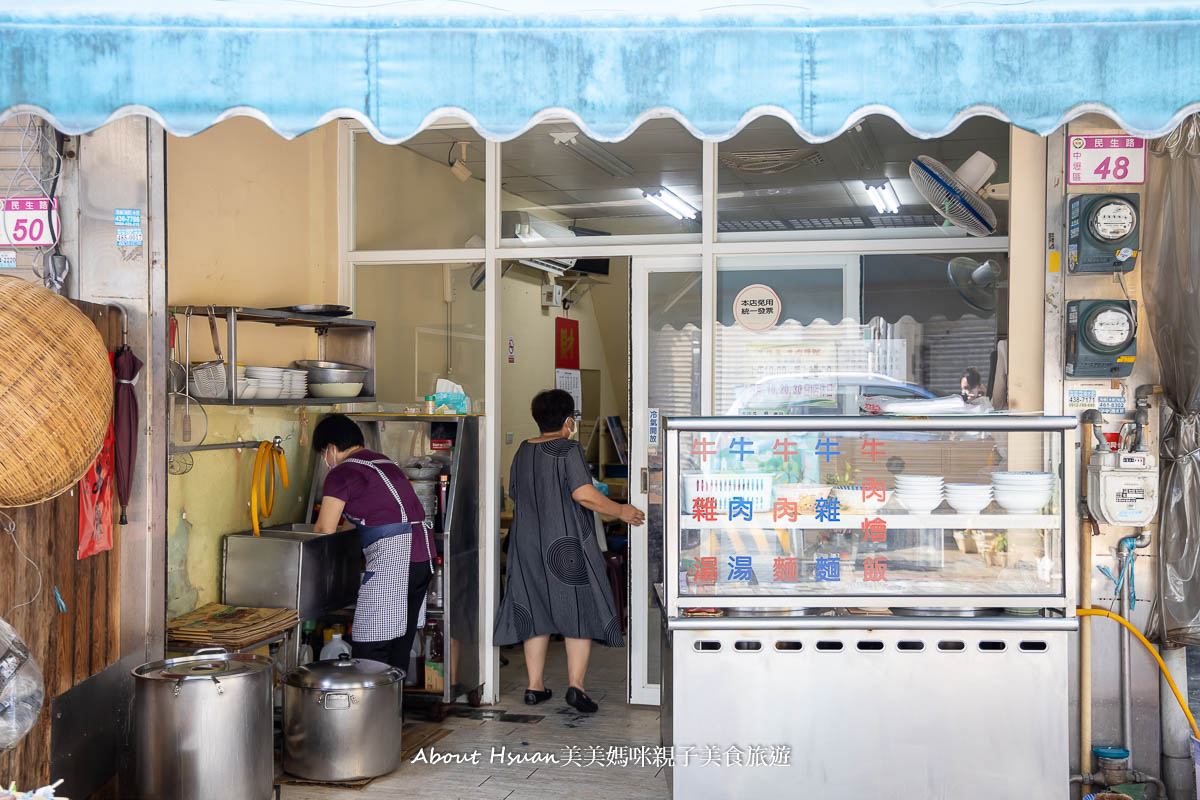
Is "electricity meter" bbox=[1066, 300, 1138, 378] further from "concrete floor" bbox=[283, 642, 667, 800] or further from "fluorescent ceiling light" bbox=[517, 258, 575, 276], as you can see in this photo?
"fluorescent ceiling light" bbox=[517, 258, 575, 276]

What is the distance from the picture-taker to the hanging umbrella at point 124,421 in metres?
3.98

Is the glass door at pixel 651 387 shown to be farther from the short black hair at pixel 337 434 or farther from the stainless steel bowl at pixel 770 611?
the stainless steel bowl at pixel 770 611

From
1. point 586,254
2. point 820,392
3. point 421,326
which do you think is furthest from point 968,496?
point 421,326

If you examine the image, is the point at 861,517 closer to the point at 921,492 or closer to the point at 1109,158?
the point at 921,492

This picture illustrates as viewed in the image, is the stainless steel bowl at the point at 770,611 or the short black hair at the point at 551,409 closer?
the stainless steel bowl at the point at 770,611

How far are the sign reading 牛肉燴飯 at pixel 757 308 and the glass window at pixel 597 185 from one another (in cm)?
43

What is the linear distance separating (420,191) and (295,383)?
1.70 meters

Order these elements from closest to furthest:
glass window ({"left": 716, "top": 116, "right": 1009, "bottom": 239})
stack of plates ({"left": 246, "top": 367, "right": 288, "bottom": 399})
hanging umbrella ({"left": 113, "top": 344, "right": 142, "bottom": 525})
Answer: hanging umbrella ({"left": 113, "top": 344, "right": 142, "bottom": 525}) < stack of plates ({"left": 246, "top": 367, "right": 288, "bottom": 399}) < glass window ({"left": 716, "top": 116, "right": 1009, "bottom": 239})

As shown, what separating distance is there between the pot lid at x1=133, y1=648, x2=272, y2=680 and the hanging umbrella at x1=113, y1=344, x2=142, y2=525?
2.02ft

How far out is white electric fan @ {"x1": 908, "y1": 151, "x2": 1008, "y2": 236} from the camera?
468cm

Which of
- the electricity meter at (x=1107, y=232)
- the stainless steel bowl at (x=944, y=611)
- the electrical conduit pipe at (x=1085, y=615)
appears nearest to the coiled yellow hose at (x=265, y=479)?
the stainless steel bowl at (x=944, y=611)

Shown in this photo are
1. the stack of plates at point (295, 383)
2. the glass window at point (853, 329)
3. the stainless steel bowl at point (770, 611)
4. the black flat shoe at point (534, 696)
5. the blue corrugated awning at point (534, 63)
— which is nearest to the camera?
the blue corrugated awning at point (534, 63)

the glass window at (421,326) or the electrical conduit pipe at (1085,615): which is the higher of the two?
the glass window at (421,326)

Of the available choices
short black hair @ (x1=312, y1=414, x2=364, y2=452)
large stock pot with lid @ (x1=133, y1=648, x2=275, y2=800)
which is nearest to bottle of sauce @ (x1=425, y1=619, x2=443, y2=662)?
short black hair @ (x1=312, y1=414, x2=364, y2=452)
